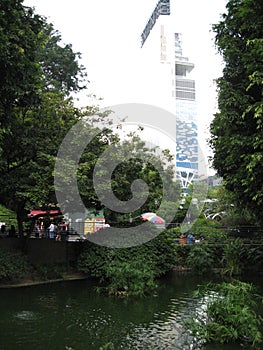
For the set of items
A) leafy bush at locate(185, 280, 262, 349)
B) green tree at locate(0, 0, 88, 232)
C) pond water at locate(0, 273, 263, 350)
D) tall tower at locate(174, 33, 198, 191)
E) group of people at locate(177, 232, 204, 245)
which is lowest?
pond water at locate(0, 273, 263, 350)

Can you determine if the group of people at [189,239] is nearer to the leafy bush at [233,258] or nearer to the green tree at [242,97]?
the leafy bush at [233,258]

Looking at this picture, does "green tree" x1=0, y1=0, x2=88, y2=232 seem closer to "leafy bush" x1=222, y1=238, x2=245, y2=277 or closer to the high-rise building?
"leafy bush" x1=222, y1=238, x2=245, y2=277

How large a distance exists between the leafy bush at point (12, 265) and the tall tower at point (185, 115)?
5397 centimetres

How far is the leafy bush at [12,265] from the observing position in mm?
13555

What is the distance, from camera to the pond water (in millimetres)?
7629

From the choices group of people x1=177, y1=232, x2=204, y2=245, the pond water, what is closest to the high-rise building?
group of people x1=177, y1=232, x2=204, y2=245

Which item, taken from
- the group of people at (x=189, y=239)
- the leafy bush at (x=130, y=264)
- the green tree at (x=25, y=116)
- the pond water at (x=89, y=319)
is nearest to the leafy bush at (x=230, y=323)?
the pond water at (x=89, y=319)

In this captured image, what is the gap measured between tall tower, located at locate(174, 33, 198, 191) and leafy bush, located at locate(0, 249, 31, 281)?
53965mm

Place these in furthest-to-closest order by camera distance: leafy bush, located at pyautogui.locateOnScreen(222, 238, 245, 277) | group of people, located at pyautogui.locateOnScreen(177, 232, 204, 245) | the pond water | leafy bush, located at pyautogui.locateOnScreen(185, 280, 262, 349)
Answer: group of people, located at pyautogui.locateOnScreen(177, 232, 204, 245) < leafy bush, located at pyautogui.locateOnScreen(222, 238, 245, 277) < the pond water < leafy bush, located at pyautogui.locateOnScreen(185, 280, 262, 349)

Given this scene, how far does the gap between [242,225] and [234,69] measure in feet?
44.7

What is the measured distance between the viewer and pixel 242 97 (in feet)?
36.7

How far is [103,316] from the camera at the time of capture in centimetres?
991

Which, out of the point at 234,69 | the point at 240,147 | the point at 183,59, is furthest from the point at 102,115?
the point at 183,59

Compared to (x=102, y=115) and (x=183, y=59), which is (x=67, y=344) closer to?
(x=102, y=115)
